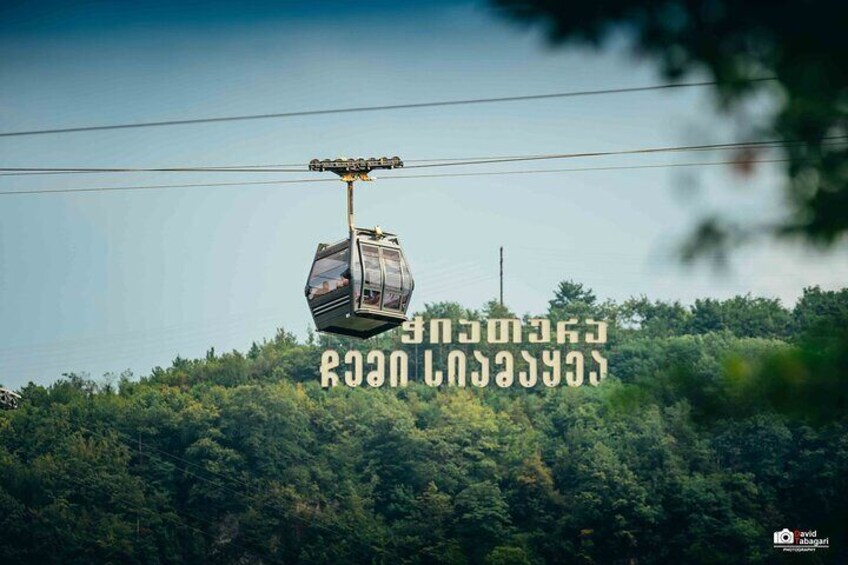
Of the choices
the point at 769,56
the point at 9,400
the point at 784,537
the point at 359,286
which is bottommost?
the point at 769,56

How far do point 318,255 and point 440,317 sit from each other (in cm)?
8589

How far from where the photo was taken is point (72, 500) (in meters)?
99.9

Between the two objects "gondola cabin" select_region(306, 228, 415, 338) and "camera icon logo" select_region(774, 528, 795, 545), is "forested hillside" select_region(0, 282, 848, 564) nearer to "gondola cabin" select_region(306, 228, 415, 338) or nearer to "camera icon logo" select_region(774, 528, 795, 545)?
"camera icon logo" select_region(774, 528, 795, 545)

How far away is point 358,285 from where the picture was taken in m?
27.0

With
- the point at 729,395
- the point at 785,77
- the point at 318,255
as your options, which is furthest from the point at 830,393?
the point at 318,255

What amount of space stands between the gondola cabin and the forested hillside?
2468 inches

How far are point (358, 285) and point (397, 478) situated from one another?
74528mm

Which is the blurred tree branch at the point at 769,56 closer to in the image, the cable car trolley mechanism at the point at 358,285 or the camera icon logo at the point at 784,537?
the cable car trolley mechanism at the point at 358,285

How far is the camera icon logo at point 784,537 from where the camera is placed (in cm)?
9319

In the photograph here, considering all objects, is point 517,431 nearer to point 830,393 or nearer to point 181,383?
point 181,383

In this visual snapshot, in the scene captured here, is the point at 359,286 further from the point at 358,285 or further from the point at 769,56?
the point at 769,56

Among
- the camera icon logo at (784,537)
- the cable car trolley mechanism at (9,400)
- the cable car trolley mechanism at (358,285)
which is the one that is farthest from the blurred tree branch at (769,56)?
the cable car trolley mechanism at (9,400)

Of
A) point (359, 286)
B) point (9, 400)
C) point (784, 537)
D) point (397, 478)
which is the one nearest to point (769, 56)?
point (359, 286)

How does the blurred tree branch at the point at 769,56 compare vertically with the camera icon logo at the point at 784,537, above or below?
below
